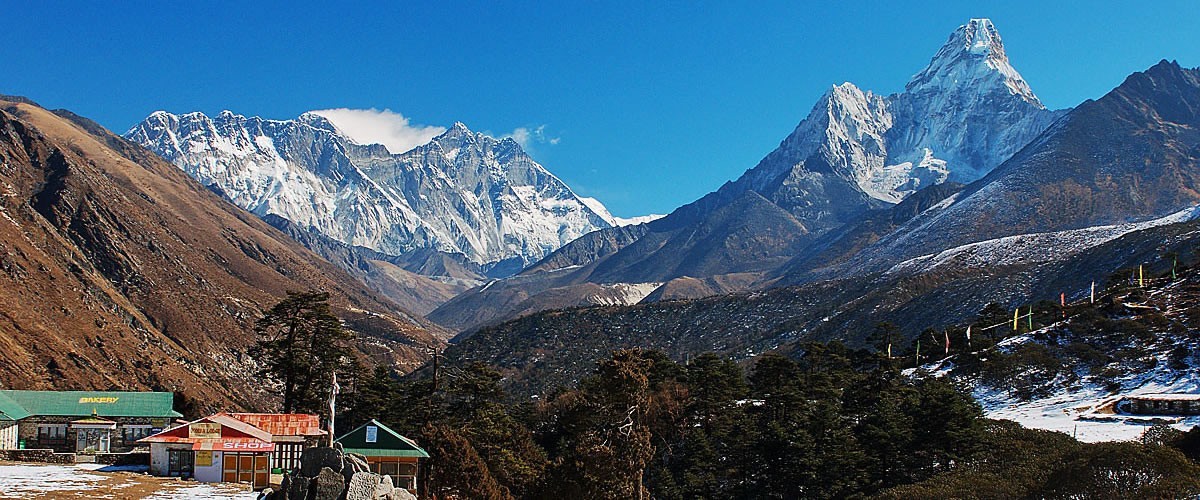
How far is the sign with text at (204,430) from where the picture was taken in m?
44.6

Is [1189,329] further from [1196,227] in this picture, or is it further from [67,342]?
[67,342]

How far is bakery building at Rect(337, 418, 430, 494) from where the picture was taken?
46.4 meters

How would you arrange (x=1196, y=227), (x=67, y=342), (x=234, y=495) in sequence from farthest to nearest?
1. (x=1196, y=227)
2. (x=67, y=342)
3. (x=234, y=495)

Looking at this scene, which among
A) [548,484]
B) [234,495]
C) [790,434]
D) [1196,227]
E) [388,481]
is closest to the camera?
[388,481]

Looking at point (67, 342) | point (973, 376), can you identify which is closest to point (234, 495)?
point (973, 376)

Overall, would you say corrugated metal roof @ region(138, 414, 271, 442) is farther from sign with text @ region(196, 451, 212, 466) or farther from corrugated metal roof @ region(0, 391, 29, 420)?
corrugated metal roof @ region(0, 391, 29, 420)

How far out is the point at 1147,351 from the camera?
74.2 metres

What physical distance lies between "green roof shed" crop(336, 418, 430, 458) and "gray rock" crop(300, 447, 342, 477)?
21048 mm

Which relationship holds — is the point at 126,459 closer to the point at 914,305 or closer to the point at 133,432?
the point at 133,432

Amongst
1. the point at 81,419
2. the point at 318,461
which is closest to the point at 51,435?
the point at 81,419

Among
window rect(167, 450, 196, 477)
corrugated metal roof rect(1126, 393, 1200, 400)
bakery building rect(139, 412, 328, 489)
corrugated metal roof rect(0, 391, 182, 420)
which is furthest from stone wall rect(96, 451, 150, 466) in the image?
corrugated metal roof rect(1126, 393, 1200, 400)

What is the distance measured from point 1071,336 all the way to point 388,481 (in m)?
74.0

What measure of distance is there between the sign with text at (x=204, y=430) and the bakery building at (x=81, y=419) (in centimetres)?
1732

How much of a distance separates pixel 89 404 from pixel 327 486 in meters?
46.7
